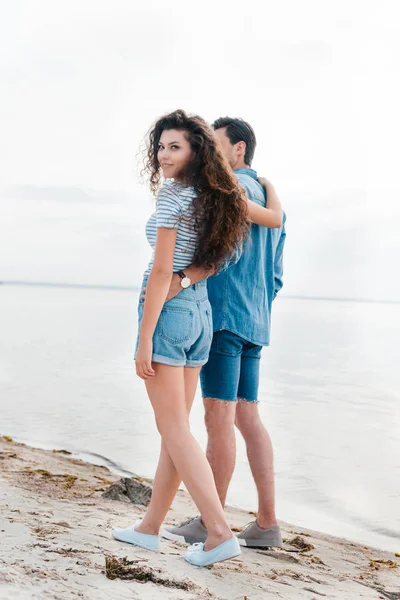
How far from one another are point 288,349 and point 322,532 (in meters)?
10.6

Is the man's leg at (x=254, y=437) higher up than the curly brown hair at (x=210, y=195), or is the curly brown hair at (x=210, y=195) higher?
the curly brown hair at (x=210, y=195)

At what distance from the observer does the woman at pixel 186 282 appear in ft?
9.23

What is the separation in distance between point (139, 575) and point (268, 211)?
1712mm

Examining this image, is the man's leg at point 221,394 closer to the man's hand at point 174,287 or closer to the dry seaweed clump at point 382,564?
the man's hand at point 174,287

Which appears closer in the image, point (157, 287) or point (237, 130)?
point (157, 287)

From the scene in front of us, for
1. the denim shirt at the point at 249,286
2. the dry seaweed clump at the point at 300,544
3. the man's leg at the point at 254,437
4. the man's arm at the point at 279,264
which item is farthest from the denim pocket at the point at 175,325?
the dry seaweed clump at the point at 300,544

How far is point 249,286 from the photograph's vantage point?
11.3ft

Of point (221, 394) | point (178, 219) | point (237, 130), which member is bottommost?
point (221, 394)

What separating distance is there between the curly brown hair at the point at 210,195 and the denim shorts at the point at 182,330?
0.16m

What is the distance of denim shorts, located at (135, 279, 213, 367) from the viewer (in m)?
2.85

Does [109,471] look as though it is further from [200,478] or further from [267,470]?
[200,478]

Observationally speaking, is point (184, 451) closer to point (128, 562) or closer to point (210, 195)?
point (128, 562)

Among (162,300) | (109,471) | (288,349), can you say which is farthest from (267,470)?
(288,349)

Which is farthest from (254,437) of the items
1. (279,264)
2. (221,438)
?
(279,264)
